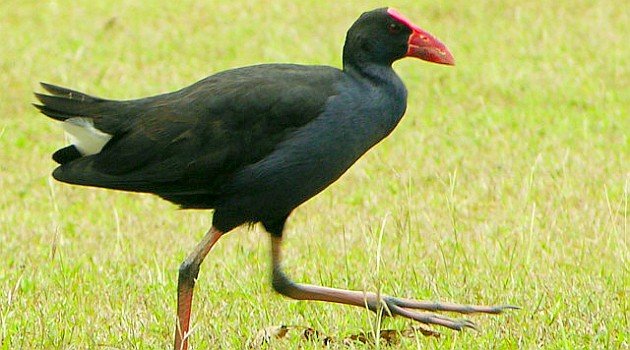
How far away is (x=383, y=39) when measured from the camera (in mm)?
4988

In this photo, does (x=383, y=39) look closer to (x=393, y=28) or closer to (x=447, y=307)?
(x=393, y=28)

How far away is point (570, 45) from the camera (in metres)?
11.4

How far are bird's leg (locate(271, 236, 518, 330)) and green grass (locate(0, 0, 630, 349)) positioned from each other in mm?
95

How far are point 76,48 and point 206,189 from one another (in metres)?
7.19

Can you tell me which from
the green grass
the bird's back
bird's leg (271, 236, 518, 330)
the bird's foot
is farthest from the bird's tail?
the bird's foot

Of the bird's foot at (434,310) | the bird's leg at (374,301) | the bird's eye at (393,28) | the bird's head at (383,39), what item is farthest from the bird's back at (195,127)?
the bird's foot at (434,310)

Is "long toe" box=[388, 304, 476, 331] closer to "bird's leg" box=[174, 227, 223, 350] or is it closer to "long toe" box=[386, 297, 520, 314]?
"long toe" box=[386, 297, 520, 314]

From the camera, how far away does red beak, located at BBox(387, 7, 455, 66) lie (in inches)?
198

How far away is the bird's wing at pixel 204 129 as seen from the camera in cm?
464

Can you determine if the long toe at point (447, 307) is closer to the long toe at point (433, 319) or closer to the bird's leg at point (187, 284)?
the long toe at point (433, 319)

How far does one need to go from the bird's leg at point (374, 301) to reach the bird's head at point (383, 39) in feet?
2.62

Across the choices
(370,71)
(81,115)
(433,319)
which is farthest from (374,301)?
(81,115)

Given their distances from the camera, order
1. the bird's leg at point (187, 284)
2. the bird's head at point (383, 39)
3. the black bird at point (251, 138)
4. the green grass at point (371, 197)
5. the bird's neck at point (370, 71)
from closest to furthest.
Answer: the black bird at point (251, 138), the bird's leg at point (187, 284), the bird's neck at point (370, 71), the bird's head at point (383, 39), the green grass at point (371, 197)

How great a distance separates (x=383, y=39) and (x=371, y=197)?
2.84 meters
